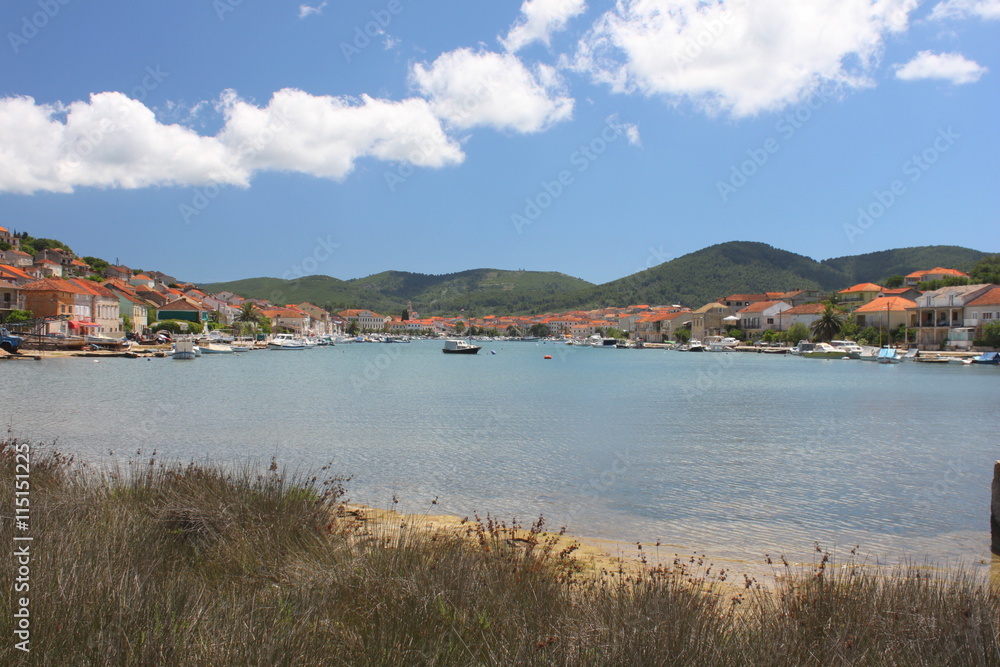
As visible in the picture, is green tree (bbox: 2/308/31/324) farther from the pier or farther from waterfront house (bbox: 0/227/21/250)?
the pier

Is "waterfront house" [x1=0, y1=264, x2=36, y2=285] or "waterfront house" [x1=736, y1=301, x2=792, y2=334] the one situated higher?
"waterfront house" [x1=0, y1=264, x2=36, y2=285]

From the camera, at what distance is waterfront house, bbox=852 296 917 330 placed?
75875mm

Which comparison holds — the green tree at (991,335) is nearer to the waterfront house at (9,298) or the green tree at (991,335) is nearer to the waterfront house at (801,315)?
the waterfront house at (801,315)

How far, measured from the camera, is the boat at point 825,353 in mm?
70262

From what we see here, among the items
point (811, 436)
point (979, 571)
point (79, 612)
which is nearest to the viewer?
point (79, 612)

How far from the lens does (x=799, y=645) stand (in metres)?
3.46

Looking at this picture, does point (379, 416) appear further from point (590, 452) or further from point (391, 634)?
point (391, 634)

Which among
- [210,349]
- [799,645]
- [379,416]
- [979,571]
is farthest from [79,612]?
[210,349]

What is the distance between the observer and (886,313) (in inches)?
3061

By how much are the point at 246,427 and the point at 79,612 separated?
47.9 ft

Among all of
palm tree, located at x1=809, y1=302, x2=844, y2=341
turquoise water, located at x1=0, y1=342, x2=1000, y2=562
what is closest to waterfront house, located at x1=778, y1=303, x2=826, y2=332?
palm tree, located at x1=809, y1=302, x2=844, y2=341

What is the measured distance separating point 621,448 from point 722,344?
87251 mm

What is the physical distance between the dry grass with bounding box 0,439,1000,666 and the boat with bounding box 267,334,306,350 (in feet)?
291

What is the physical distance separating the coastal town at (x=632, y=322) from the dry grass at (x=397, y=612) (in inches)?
2353
